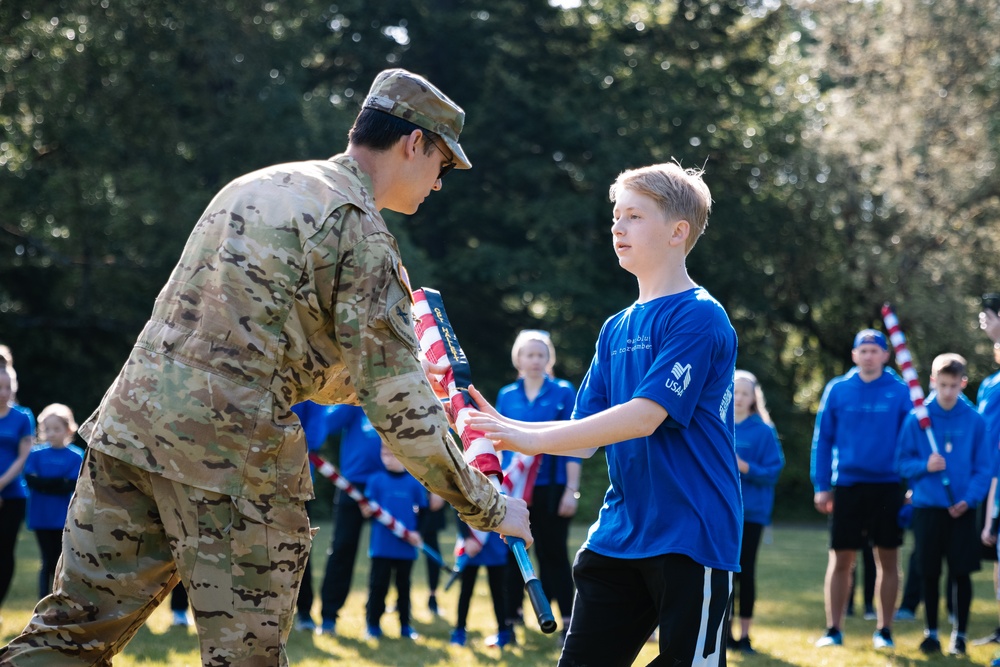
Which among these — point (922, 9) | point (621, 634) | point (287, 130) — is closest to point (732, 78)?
point (922, 9)

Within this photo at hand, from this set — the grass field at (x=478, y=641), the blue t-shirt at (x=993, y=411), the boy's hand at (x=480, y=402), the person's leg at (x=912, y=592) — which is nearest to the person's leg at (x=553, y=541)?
the grass field at (x=478, y=641)

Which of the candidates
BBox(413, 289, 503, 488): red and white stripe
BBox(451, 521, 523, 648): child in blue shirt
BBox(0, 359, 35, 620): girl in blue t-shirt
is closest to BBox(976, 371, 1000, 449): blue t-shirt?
BBox(451, 521, 523, 648): child in blue shirt

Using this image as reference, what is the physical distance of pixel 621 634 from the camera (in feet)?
13.1

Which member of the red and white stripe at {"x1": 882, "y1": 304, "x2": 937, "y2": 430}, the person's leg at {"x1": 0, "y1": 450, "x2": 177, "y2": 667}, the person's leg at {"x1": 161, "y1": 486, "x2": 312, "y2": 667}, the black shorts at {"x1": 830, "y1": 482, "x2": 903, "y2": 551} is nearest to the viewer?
the person's leg at {"x1": 161, "y1": 486, "x2": 312, "y2": 667}

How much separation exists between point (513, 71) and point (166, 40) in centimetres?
929

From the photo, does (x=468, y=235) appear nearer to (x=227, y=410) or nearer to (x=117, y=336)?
(x=117, y=336)

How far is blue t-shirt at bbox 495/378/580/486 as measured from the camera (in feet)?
28.6

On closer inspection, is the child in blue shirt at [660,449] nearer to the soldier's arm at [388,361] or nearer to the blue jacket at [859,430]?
the soldier's arm at [388,361]

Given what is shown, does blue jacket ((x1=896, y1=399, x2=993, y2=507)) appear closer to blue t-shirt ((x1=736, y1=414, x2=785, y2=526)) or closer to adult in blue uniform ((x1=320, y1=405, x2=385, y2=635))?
blue t-shirt ((x1=736, y1=414, x2=785, y2=526))

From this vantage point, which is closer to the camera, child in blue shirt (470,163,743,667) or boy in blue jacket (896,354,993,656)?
child in blue shirt (470,163,743,667)

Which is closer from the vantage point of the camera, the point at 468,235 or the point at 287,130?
the point at 287,130

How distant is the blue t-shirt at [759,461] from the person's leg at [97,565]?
6.47 meters

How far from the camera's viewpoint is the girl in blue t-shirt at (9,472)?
8703 mm

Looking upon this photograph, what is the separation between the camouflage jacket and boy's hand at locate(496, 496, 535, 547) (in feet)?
1.17
